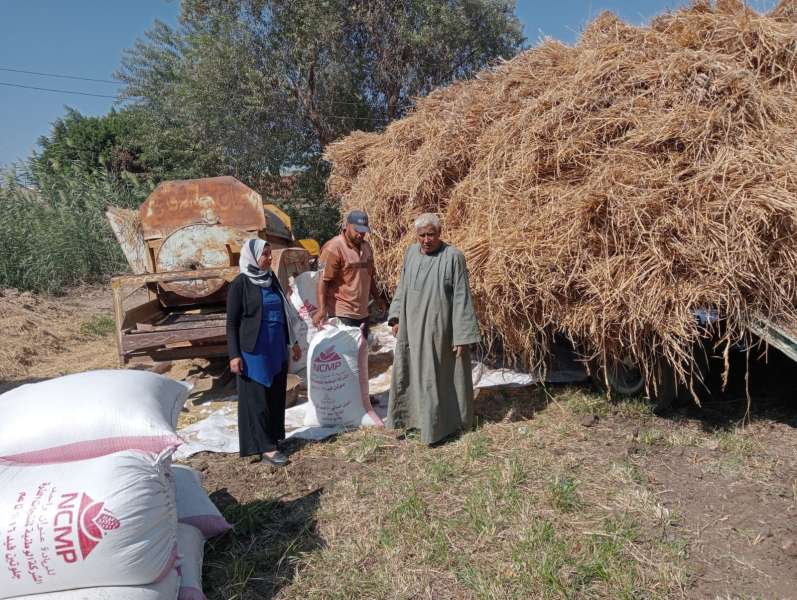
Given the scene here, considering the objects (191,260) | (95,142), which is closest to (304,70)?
(191,260)

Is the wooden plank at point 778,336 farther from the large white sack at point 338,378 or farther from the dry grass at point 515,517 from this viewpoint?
the large white sack at point 338,378

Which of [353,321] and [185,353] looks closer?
[353,321]

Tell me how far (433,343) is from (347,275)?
2.85 feet

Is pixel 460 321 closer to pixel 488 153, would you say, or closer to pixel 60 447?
pixel 488 153

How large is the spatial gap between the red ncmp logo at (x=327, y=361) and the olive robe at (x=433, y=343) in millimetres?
478

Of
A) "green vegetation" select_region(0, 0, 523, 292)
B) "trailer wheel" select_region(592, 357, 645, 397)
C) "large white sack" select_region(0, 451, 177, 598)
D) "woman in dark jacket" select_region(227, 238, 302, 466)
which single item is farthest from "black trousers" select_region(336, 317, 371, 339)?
"green vegetation" select_region(0, 0, 523, 292)

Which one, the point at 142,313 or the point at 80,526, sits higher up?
the point at 142,313

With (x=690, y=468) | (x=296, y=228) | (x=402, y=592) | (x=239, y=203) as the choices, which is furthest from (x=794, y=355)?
(x=296, y=228)

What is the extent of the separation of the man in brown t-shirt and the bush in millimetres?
9572

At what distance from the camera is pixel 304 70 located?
12539 mm

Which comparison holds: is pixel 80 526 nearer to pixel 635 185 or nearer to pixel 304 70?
pixel 635 185

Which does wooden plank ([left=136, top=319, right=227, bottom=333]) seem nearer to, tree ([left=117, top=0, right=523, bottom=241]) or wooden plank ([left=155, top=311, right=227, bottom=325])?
wooden plank ([left=155, top=311, right=227, bottom=325])

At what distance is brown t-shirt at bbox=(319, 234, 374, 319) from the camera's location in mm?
4117

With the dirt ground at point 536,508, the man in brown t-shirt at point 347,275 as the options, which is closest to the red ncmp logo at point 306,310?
the man in brown t-shirt at point 347,275
